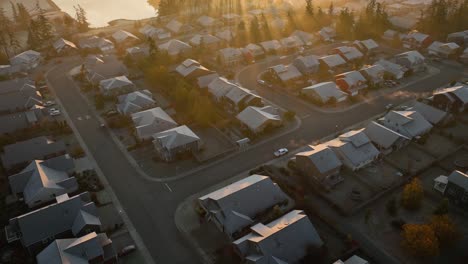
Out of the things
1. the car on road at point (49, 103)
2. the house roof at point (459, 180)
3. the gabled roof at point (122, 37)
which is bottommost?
the car on road at point (49, 103)

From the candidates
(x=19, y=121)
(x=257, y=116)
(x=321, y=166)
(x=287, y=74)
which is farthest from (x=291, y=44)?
(x=19, y=121)

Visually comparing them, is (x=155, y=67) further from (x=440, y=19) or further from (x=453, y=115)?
(x=440, y=19)

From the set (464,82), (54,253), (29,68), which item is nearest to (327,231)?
(54,253)

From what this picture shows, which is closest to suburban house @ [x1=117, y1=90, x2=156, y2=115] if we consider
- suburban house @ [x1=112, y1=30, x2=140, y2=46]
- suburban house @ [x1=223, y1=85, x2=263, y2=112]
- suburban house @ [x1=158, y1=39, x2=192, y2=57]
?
suburban house @ [x1=223, y1=85, x2=263, y2=112]

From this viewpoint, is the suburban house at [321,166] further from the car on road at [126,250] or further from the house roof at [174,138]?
the car on road at [126,250]

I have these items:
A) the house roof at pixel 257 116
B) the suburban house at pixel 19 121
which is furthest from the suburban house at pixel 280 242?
the suburban house at pixel 19 121

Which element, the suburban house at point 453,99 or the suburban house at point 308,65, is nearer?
the suburban house at point 453,99

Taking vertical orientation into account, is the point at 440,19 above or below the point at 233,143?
above
